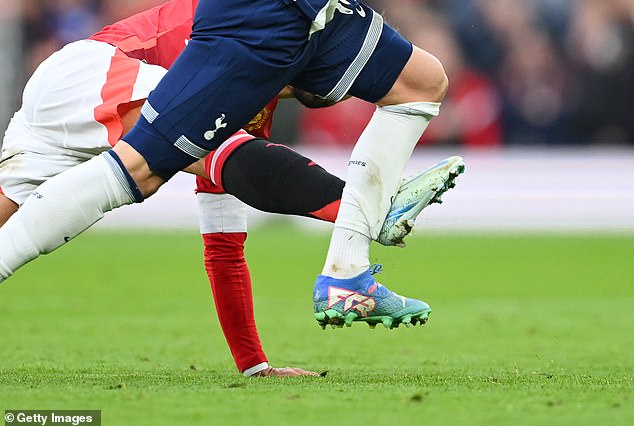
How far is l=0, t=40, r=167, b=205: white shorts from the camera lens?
15.5 ft

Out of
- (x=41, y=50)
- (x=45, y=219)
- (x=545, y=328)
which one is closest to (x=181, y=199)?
(x=41, y=50)

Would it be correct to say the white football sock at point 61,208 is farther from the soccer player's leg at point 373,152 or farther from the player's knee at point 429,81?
the player's knee at point 429,81

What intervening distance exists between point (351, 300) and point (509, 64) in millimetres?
12848

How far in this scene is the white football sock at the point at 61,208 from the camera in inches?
169

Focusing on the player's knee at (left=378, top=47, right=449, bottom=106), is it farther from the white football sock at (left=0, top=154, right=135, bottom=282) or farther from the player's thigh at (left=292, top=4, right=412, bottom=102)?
the white football sock at (left=0, top=154, right=135, bottom=282)

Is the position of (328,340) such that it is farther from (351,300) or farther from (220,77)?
(220,77)

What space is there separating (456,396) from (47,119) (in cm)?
189

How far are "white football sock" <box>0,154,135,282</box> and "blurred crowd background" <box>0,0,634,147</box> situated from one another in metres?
12.4

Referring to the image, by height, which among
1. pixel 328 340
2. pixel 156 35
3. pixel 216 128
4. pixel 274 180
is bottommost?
pixel 328 340

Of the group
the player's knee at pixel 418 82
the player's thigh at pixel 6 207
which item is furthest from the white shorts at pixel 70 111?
the player's knee at pixel 418 82

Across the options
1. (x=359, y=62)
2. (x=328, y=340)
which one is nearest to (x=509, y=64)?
(x=328, y=340)

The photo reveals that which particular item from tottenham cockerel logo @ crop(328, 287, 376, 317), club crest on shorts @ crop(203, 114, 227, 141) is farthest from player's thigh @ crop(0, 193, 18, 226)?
tottenham cockerel logo @ crop(328, 287, 376, 317)

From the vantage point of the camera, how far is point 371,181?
4656mm

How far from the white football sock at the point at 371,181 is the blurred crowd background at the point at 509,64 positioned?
11.9 metres
